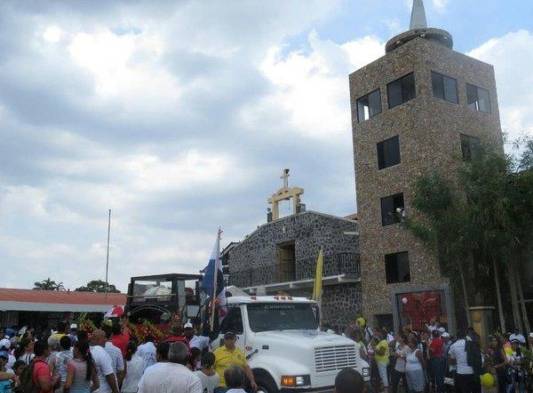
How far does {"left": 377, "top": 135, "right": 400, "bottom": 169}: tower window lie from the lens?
23.7 m

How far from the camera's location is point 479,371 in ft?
37.5

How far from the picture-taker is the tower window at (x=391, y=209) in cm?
2319

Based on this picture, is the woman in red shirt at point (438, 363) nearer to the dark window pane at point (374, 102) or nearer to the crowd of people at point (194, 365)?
the crowd of people at point (194, 365)

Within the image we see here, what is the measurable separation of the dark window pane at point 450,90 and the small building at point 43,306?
18629mm

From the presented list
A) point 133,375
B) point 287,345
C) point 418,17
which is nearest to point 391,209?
point 418,17

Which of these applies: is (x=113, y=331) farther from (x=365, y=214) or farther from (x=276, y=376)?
(x=365, y=214)

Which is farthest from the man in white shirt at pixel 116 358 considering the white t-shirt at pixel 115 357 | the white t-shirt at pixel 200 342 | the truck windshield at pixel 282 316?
the truck windshield at pixel 282 316

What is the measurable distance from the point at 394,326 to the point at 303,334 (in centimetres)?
1348

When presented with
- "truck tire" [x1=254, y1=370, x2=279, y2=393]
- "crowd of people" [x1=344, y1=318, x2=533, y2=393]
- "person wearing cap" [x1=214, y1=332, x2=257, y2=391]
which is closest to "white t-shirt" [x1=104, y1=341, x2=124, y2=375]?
"person wearing cap" [x1=214, y1=332, x2=257, y2=391]

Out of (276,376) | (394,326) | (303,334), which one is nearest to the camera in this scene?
(276,376)

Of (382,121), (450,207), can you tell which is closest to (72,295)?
(382,121)

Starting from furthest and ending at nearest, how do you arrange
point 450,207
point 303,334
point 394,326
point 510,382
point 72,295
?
point 72,295, point 394,326, point 450,207, point 510,382, point 303,334

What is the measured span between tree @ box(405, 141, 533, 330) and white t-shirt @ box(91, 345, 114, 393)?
48.7ft

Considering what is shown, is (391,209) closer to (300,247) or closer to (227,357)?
(300,247)
